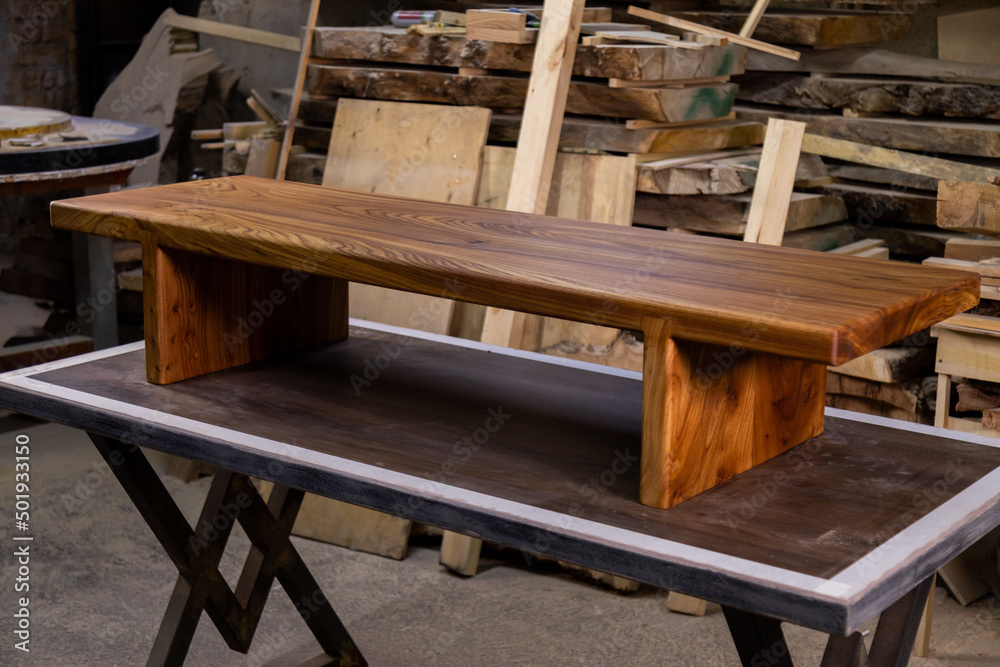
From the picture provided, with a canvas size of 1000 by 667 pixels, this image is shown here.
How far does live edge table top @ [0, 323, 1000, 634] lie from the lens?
57.8 inches

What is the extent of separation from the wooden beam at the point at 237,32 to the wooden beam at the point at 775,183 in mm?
2609

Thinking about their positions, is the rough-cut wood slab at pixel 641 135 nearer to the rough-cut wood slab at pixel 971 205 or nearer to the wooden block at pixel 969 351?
the rough-cut wood slab at pixel 971 205

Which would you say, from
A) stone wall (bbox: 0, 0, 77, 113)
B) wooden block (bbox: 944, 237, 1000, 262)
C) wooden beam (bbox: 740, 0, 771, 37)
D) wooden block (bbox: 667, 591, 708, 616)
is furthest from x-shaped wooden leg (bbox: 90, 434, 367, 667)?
stone wall (bbox: 0, 0, 77, 113)

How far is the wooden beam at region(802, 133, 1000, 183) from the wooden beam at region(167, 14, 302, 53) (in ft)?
8.43

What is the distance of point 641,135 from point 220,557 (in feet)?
6.32

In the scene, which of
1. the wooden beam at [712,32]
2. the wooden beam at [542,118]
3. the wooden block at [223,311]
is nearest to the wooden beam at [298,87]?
the wooden beam at [542,118]

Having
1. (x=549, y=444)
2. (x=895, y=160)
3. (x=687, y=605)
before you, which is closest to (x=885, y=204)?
(x=895, y=160)

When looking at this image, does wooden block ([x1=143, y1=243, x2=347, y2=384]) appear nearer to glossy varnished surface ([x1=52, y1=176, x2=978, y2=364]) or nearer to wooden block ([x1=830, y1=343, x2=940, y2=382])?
glossy varnished surface ([x1=52, y1=176, x2=978, y2=364])

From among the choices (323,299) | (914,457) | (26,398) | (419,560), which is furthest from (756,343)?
(419,560)

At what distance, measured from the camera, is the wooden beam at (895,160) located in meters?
3.44

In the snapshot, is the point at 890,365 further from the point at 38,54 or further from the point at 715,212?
the point at 38,54

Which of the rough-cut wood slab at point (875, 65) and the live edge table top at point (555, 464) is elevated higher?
the rough-cut wood slab at point (875, 65)

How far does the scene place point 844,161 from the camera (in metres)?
3.91

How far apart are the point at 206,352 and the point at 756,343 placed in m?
1.25
